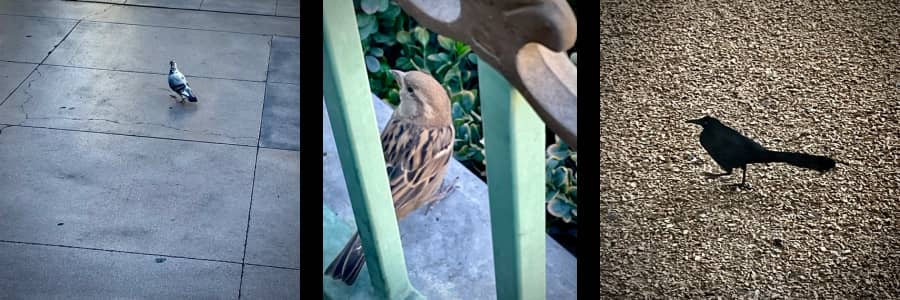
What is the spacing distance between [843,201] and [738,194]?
372 millimetres

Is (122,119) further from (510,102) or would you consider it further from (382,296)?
(510,102)

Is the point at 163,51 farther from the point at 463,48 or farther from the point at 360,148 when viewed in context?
the point at 463,48

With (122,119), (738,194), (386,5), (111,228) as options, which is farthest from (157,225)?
(738,194)

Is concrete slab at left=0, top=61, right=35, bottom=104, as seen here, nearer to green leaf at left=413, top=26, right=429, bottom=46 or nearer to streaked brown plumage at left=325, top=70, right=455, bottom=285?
streaked brown plumage at left=325, top=70, right=455, bottom=285

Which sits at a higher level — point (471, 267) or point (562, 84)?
point (562, 84)

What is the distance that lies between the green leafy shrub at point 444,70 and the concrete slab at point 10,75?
2852 millimetres

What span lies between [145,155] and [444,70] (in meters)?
2.20

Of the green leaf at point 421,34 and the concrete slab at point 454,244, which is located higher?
the green leaf at point 421,34

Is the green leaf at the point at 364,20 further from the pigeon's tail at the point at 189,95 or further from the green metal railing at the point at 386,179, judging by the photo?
the pigeon's tail at the point at 189,95

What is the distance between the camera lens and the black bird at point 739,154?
3.44 meters

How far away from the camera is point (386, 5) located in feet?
7.60

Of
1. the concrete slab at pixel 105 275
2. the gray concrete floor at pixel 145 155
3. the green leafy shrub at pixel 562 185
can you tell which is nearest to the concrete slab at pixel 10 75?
the gray concrete floor at pixel 145 155

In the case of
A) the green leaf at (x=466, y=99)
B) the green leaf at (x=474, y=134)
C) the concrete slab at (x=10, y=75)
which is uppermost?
the green leaf at (x=466, y=99)

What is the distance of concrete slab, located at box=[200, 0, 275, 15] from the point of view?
6215 mm
